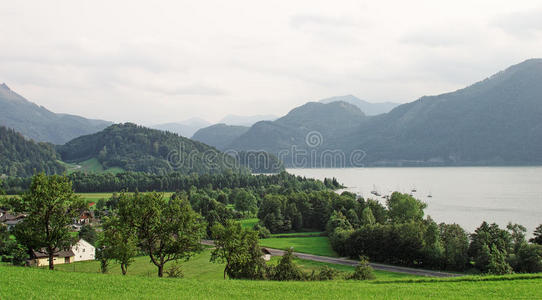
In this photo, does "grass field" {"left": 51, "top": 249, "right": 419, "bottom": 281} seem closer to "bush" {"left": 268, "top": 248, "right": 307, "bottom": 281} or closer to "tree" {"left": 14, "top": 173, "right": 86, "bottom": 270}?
"bush" {"left": 268, "top": 248, "right": 307, "bottom": 281}

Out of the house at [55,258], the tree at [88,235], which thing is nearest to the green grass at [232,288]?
the house at [55,258]

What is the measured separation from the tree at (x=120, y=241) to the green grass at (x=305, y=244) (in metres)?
31.3

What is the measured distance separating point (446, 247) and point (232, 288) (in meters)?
33.8

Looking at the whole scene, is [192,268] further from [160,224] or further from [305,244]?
[305,244]

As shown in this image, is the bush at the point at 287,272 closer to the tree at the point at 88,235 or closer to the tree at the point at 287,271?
the tree at the point at 287,271

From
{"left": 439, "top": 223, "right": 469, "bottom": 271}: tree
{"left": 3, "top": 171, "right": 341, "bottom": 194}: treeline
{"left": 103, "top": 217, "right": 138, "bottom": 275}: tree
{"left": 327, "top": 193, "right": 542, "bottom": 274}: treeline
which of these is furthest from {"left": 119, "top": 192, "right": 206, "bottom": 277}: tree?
{"left": 3, "top": 171, "right": 341, "bottom": 194}: treeline

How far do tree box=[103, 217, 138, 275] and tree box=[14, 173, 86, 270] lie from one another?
2.87 metres

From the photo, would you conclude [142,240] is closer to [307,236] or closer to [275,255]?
[275,255]

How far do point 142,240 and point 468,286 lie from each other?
76.3 feet

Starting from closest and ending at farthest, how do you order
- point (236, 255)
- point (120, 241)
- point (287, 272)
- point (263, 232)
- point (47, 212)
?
point (47, 212), point (120, 241), point (287, 272), point (236, 255), point (263, 232)

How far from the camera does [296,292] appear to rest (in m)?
21.7

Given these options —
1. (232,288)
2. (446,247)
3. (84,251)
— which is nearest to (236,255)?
(232,288)

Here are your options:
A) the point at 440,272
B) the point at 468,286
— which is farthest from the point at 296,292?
the point at 440,272

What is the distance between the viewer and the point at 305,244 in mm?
64688
